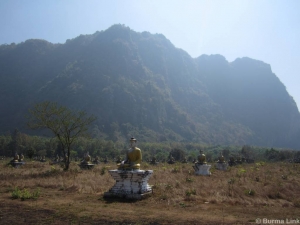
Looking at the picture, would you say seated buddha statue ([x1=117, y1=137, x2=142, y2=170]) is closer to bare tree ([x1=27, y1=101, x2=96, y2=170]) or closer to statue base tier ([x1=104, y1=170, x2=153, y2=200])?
statue base tier ([x1=104, y1=170, x2=153, y2=200])

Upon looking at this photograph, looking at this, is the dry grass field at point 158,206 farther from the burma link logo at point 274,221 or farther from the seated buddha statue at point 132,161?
the seated buddha statue at point 132,161

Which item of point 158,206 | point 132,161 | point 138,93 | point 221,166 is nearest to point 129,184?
point 132,161

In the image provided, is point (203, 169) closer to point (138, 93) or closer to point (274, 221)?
point (274, 221)

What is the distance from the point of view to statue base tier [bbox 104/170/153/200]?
35.6ft

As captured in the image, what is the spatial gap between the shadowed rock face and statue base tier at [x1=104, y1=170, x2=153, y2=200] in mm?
99916

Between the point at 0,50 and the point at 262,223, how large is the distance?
203 meters

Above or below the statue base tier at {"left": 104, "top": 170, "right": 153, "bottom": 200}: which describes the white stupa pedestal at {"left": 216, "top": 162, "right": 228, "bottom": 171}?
below

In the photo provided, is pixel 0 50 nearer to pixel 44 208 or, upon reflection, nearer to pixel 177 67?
pixel 177 67

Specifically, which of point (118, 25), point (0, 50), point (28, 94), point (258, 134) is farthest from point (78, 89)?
point (258, 134)

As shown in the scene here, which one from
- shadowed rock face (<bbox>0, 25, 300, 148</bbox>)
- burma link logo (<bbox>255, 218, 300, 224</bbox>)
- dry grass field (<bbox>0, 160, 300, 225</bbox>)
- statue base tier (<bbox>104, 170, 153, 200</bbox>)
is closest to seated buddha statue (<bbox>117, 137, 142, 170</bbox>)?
statue base tier (<bbox>104, 170, 153, 200</bbox>)

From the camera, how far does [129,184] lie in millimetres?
11016

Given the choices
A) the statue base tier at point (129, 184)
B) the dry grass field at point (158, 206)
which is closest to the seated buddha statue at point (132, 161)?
the statue base tier at point (129, 184)

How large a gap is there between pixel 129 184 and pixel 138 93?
13017 centimetres

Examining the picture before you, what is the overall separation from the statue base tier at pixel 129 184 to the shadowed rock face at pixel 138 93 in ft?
328
